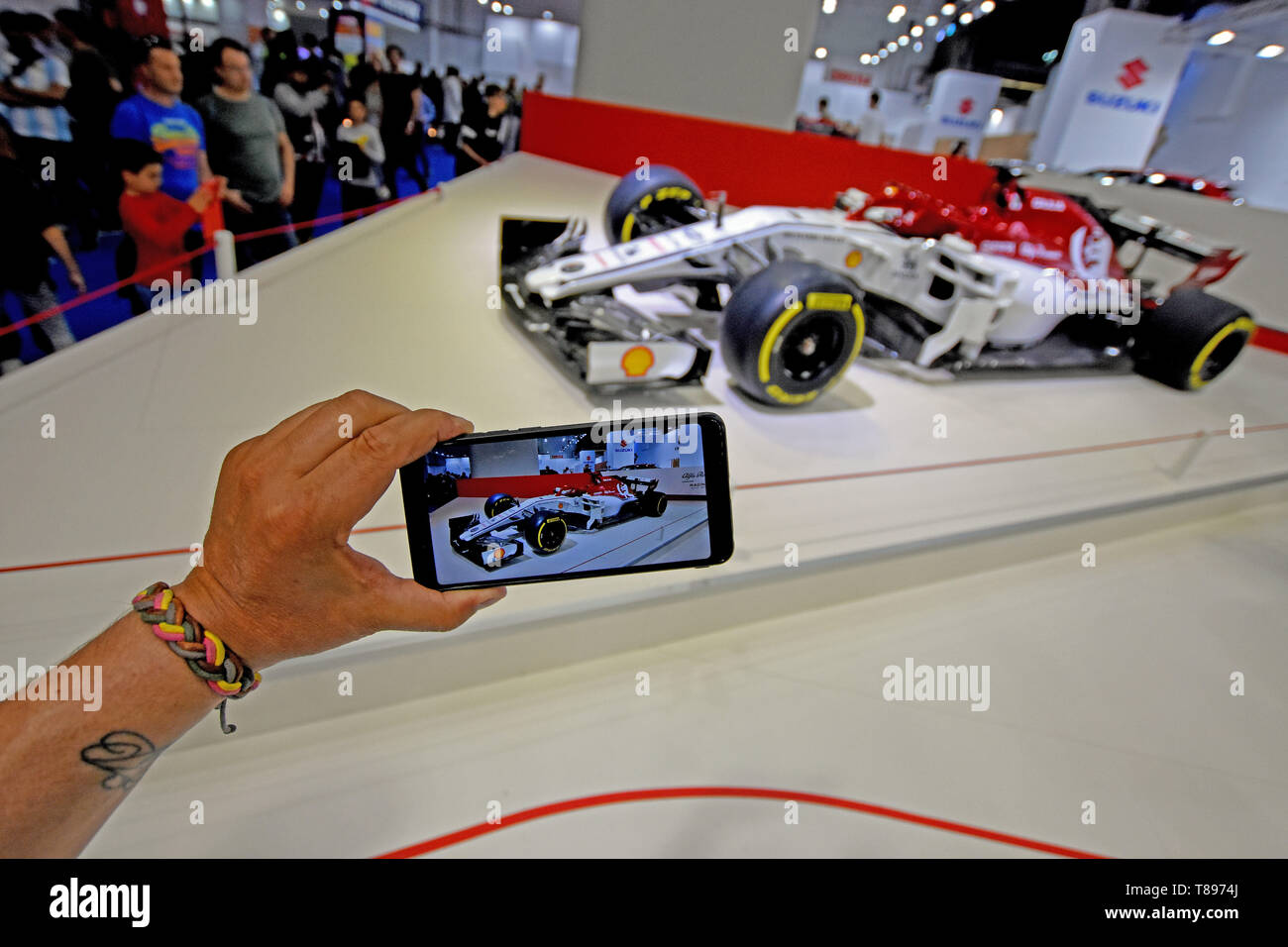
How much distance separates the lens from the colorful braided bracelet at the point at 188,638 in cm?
67

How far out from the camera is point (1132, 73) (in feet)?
29.1

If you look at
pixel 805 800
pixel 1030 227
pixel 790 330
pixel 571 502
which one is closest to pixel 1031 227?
pixel 1030 227

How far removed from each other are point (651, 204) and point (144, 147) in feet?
7.58

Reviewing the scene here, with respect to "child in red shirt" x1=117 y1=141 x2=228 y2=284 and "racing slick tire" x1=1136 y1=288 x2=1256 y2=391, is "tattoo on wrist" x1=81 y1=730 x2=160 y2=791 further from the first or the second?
"racing slick tire" x1=1136 y1=288 x2=1256 y2=391

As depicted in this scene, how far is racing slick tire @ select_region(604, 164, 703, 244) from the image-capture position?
3.65 metres

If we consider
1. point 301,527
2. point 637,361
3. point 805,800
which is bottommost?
point 805,800

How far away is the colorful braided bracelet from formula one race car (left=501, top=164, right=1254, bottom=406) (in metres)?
1.62

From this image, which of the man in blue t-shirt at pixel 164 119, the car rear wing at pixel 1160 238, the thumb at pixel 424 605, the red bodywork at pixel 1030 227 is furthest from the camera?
the car rear wing at pixel 1160 238

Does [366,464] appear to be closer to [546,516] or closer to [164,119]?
[546,516]

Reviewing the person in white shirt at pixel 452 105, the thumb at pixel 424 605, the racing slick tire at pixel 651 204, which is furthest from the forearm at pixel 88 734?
the person in white shirt at pixel 452 105

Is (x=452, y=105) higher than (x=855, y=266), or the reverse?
(x=452, y=105)

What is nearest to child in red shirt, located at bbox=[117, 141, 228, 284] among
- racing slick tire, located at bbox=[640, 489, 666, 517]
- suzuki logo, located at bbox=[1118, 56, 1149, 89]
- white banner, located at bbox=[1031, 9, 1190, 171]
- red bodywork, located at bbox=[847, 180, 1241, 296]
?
racing slick tire, located at bbox=[640, 489, 666, 517]

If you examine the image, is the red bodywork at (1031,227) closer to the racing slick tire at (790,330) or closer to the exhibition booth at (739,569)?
the exhibition booth at (739,569)

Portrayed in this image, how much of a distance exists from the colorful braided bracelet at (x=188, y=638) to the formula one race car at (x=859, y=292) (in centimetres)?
162
